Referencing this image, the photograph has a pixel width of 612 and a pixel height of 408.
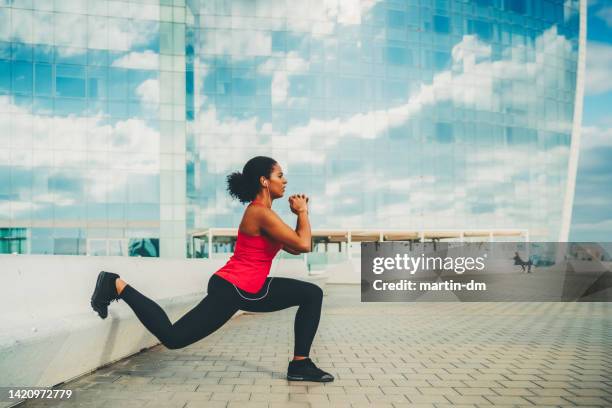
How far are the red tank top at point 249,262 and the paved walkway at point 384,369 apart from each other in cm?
87

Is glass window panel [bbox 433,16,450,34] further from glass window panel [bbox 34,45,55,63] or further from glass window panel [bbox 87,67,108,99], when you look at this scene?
glass window panel [bbox 34,45,55,63]

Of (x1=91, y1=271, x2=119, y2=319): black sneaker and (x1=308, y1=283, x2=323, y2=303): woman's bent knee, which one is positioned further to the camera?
(x1=308, y1=283, x2=323, y2=303): woman's bent knee

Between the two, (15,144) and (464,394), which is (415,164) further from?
(464,394)

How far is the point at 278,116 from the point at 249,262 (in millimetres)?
35960


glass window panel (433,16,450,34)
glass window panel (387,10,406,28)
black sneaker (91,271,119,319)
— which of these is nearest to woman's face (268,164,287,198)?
black sneaker (91,271,119,319)

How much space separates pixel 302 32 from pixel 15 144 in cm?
1983

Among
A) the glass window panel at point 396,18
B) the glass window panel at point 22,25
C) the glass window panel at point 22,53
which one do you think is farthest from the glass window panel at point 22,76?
the glass window panel at point 396,18

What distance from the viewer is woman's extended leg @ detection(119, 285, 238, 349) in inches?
175

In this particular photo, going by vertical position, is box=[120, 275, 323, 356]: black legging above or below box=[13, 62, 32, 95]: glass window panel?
below

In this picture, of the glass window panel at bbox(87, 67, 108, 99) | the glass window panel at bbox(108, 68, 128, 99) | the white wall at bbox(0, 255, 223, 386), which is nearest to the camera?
the white wall at bbox(0, 255, 223, 386)

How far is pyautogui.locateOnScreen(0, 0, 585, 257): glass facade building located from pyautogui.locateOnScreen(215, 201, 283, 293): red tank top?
110ft

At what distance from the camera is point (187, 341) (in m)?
4.49

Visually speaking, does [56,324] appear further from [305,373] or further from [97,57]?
[97,57]

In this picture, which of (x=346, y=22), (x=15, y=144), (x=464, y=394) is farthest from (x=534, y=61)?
(x=464, y=394)
